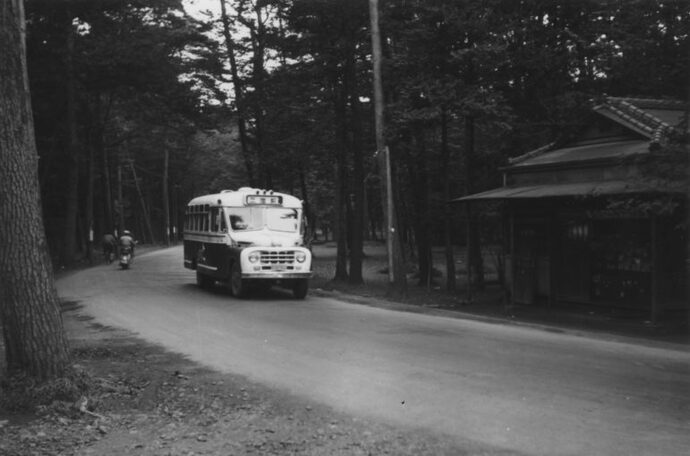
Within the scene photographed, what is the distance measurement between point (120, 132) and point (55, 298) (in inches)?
1821

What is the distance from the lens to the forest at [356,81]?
18.3 metres

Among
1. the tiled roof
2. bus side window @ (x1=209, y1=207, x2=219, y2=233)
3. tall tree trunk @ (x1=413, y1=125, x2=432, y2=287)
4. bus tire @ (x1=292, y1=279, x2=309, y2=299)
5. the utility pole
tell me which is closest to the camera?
the tiled roof

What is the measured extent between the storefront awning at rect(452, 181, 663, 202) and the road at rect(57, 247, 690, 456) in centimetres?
295

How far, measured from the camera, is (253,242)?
743 inches

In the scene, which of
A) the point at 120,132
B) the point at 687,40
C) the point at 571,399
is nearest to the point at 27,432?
the point at 571,399

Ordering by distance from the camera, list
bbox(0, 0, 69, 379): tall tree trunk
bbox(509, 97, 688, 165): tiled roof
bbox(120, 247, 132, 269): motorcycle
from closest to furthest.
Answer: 1. bbox(0, 0, 69, 379): tall tree trunk
2. bbox(509, 97, 688, 165): tiled roof
3. bbox(120, 247, 132, 269): motorcycle

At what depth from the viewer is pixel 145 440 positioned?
6.38 m

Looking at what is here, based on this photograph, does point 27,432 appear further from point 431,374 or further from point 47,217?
point 47,217

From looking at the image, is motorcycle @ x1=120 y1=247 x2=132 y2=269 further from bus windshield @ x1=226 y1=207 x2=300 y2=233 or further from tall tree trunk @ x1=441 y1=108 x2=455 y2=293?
tall tree trunk @ x1=441 y1=108 x2=455 y2=293

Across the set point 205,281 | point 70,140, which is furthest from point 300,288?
point 70,140

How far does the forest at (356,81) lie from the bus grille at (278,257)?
469cm

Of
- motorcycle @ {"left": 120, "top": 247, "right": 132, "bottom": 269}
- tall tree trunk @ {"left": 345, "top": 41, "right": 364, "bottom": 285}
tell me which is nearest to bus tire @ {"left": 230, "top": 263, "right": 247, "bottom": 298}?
tall tree trunk @ {"left": 345, "top": 41, "right": 364, "bottom": 285}

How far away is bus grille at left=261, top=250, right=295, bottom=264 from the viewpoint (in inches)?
726

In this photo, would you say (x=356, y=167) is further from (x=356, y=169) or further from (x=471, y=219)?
(x=471, y=219)
